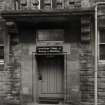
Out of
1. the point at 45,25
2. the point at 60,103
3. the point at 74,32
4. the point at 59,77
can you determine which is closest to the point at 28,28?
the point at 45,25

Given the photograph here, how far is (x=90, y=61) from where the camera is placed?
9.50 metres

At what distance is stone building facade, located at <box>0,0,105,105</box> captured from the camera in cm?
941

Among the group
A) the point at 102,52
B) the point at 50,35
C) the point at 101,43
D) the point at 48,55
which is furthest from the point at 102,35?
the point at 48,55

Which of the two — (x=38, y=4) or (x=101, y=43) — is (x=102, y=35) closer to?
(x=101, y=43)

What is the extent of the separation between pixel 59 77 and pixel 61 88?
54 centimetres

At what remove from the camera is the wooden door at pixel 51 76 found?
33.3ft

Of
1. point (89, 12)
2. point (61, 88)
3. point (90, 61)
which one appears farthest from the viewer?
point (61, 88)

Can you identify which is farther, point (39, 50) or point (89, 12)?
point (39, 50)

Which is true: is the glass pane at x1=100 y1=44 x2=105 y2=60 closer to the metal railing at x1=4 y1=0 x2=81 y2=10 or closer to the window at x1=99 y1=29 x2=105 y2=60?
the window at x1=99 y1=29 x2=105 y2=60

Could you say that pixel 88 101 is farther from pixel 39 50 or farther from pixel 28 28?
pixel 28 28

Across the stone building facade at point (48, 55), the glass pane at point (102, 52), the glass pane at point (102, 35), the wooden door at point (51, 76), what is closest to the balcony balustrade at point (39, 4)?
the stone building facade at point (48, 55)

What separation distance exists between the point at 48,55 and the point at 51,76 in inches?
41.7

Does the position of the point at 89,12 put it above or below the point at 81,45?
above

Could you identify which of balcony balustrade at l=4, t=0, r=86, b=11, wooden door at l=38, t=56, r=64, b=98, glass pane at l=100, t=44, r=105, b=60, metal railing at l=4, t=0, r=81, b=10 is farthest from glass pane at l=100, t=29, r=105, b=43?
wooden door at l=38, t=56, r=64, b=98
